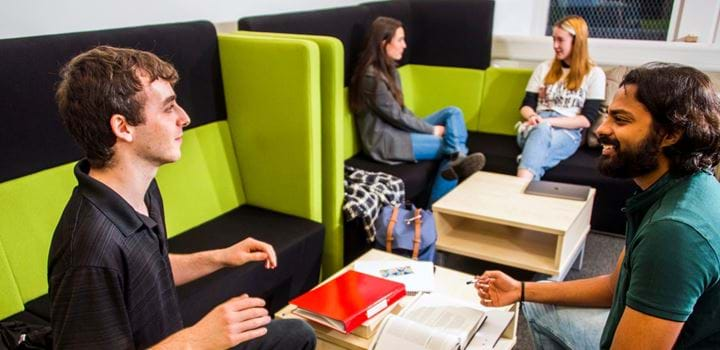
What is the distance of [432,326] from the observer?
1478 millimetres

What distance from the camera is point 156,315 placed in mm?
1165

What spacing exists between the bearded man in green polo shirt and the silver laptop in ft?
3.92

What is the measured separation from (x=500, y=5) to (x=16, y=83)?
120 inches

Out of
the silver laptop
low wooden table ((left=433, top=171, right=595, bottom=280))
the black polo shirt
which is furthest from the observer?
the silver laptop

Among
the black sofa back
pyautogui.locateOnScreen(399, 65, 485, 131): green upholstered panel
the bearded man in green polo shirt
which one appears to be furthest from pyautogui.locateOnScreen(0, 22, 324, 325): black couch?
pyautogui.locateOnScreen(399, 65, 485, 131): green upholstered panel

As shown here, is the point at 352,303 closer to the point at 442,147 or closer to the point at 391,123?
the point at 391,123

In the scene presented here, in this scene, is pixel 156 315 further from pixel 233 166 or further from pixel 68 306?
pixel 233 166

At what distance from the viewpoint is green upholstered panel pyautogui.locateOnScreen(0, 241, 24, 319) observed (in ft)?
5.12

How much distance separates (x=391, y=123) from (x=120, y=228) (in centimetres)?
197

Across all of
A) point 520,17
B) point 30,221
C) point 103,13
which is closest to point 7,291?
point 30,221

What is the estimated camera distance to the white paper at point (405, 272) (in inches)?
66.7

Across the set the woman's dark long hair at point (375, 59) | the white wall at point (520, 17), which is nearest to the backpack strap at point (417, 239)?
the woman's dark long hair at point (375, 59)

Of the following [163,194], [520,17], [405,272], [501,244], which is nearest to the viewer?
[405,272]

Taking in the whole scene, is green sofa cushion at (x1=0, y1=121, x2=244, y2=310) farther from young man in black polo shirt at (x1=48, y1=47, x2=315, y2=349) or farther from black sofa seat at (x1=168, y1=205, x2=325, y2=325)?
young man in black polo shirt at (x1=48, y1=47, x2=315, y2=349)
